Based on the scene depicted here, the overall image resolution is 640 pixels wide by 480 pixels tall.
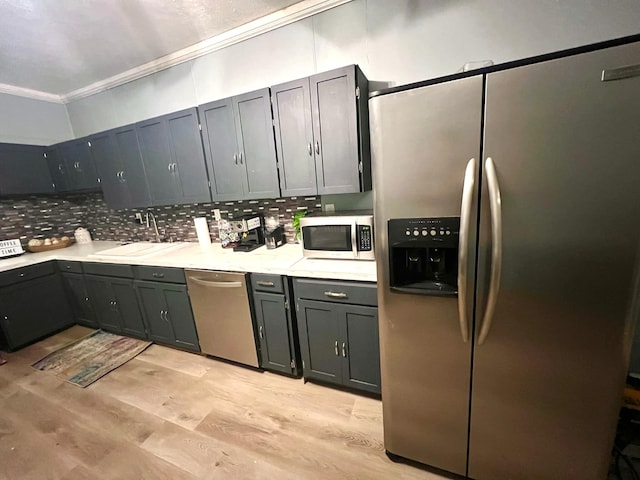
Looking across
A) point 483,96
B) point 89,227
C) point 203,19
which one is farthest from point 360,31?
point 89,227

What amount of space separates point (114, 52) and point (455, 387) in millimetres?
3609

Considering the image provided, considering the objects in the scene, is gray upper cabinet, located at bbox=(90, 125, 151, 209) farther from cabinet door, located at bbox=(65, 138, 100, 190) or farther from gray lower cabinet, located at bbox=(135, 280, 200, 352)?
gray lower cabinet, located at bbox=(135, 280, 200, 352)

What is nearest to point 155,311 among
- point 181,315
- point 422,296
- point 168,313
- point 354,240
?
point 168,313

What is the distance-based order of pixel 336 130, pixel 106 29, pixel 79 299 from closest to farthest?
1. pixel 336 130
2. pixel 106 29
3. pixel 79 299

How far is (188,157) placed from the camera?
7.70ft

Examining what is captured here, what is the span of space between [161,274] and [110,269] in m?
0.76

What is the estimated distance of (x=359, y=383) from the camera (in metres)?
Answer: 1.77

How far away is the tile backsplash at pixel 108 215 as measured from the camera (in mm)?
2473

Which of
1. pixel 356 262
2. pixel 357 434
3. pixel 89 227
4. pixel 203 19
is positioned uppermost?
pixel 203 19

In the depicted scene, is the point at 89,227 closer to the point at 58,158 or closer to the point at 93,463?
the point at 58,158

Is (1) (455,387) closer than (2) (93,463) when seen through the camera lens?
Yes

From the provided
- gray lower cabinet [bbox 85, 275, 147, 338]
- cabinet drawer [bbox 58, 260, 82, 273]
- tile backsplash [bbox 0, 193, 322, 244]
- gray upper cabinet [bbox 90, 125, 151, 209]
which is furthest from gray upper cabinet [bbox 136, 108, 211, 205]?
cabinet drawer [bbox 58, 260, 82, 273]

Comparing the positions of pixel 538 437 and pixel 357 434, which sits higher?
pixel 538 437

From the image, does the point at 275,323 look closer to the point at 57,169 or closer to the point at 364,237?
the point at 364,237
